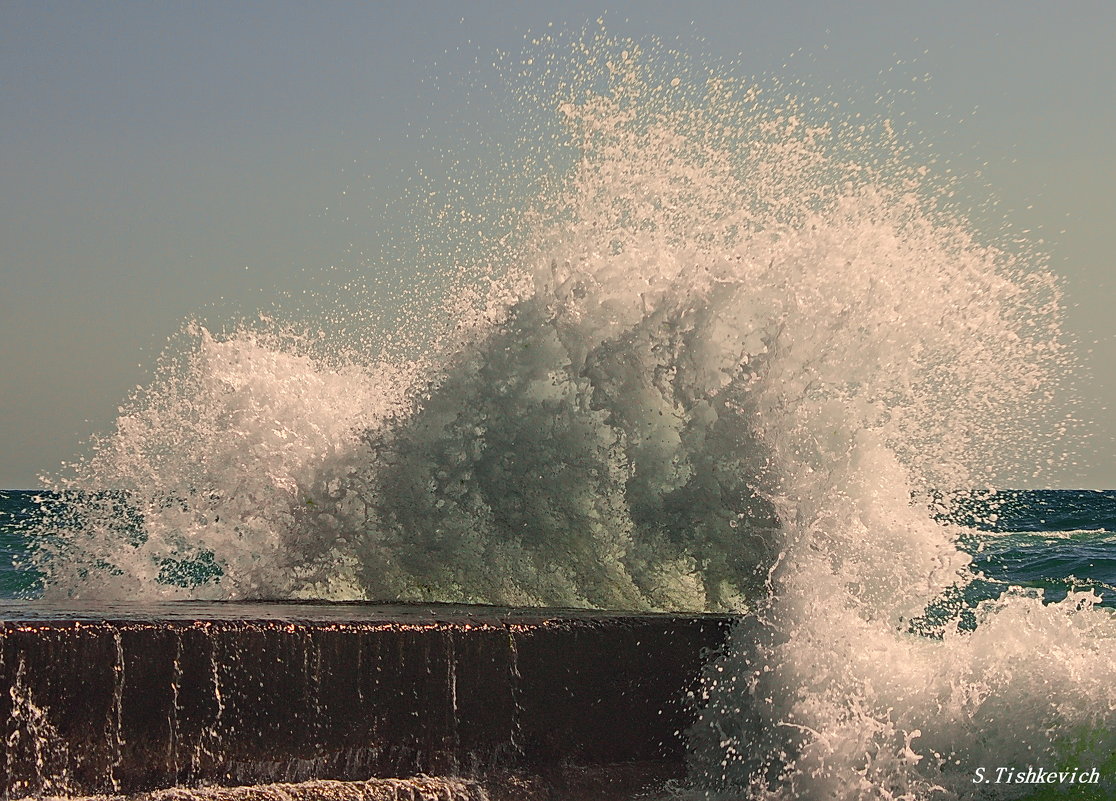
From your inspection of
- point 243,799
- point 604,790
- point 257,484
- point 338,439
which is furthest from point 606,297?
point 243,799

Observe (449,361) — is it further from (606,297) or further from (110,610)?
(110,610)

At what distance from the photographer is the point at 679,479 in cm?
493

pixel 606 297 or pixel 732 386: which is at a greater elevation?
pixel 606 297

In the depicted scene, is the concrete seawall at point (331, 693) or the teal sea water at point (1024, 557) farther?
the teal sea water at point (1024, 557)

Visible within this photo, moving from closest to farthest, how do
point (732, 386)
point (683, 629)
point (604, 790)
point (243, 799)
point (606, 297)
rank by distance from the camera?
point (243, 799) < point (604, 790) < point (683, 629) < point (732, 386) < point (606, 297)

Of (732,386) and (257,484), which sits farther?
(257,484)

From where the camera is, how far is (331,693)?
3.52m

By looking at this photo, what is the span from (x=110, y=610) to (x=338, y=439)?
1.73 m

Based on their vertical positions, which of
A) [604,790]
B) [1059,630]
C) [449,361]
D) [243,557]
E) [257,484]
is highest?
[449,361]

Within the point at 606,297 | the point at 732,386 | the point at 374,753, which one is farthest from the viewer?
the point at 606,297

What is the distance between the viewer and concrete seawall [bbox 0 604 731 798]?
323cm

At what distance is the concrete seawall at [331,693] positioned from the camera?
10.6ft

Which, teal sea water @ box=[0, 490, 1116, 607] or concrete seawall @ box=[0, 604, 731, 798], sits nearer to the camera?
concrete seawall @ box=[0, 604, 731, 798]

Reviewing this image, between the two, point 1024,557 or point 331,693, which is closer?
point 331,693
